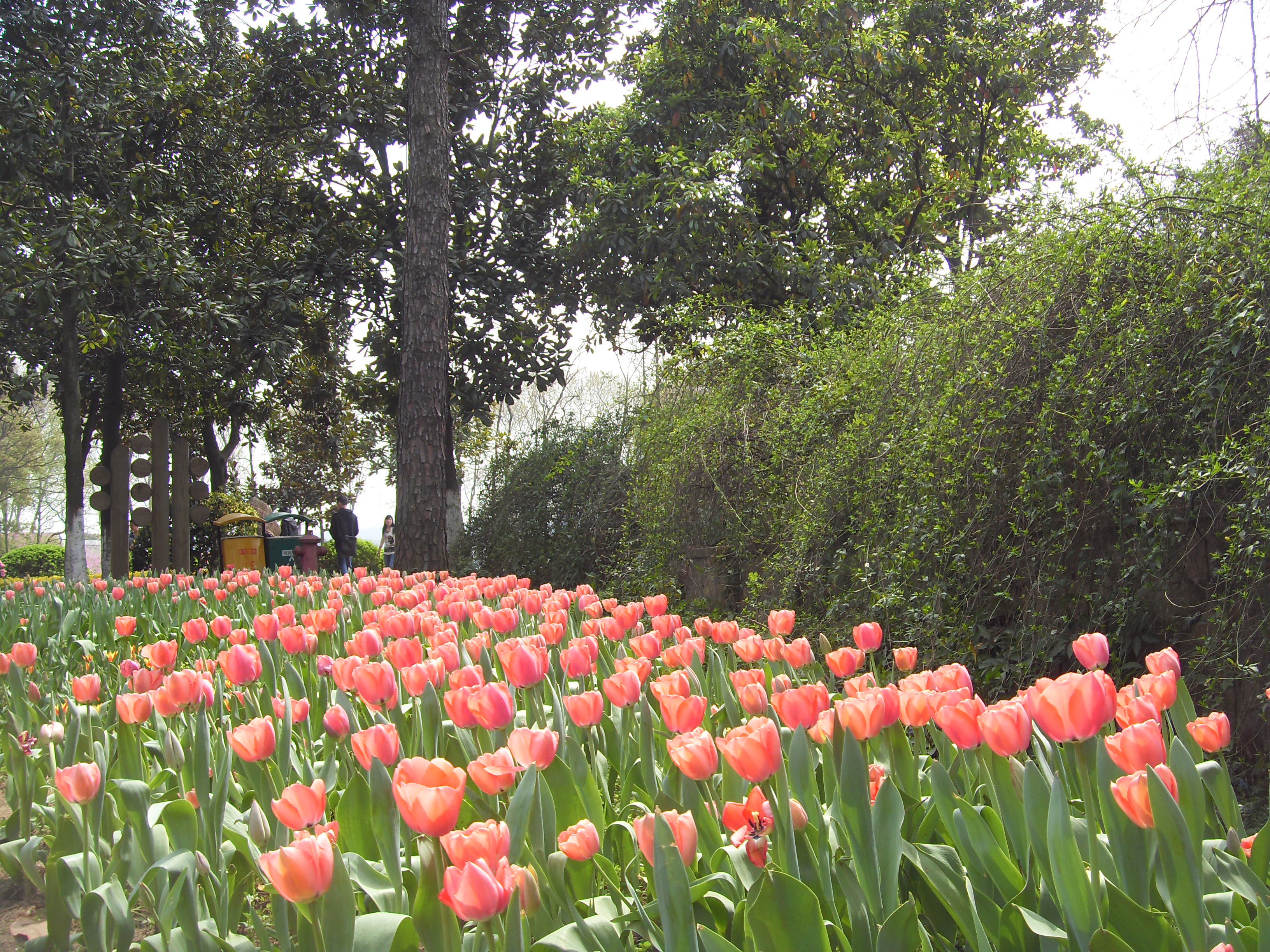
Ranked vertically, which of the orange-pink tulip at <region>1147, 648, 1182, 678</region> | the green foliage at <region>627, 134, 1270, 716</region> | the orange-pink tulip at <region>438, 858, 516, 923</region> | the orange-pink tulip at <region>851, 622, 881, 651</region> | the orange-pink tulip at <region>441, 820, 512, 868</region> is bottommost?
the orange-pink tulip at <region>438, 858, 516, 923</region>

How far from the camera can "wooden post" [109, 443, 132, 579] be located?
1077 cm

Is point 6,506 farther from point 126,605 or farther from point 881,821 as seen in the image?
point 881,821

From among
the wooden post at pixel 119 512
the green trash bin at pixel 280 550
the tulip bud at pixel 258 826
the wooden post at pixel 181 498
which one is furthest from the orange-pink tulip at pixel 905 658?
the green trash bin at pixel 280 550

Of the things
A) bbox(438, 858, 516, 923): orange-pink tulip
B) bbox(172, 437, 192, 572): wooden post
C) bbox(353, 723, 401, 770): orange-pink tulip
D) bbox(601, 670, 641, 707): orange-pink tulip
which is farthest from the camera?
bbox(172, 437, 192, 572): wooden post

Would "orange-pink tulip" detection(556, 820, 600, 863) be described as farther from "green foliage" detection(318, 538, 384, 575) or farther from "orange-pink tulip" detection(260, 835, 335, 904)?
"green foliage" detection(318, 538, 384, 575)

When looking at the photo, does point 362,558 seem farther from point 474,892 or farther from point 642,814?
point 474,892

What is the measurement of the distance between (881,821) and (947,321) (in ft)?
12.3

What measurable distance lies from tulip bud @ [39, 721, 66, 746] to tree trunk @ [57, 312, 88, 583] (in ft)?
35.1

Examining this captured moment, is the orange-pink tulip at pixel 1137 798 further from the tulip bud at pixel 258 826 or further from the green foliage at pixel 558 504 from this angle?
the green foliage at pixel 558 504

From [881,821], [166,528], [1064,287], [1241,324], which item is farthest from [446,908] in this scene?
[166,528]

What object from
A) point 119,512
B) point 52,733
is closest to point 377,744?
point 52,733

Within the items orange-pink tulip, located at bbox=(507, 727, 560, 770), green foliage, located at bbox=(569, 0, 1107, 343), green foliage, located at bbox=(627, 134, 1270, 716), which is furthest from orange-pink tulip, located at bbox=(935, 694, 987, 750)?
green foliage, located at bbox=(569, 0, 1107, 343)

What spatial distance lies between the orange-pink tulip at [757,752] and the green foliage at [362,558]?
49.3ft

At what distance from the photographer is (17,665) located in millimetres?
2598
